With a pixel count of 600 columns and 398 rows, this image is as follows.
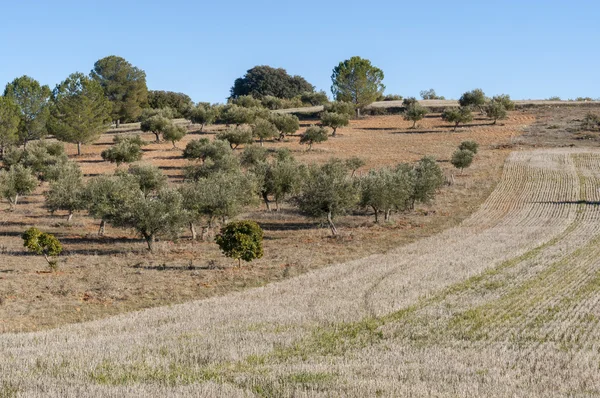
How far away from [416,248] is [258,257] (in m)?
13.3

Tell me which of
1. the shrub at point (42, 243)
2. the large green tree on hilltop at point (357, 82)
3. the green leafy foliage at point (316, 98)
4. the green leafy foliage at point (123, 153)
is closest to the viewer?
the shrub at point (42, 243)

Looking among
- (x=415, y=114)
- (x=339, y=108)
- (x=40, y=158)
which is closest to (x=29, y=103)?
(x=40, y=158)

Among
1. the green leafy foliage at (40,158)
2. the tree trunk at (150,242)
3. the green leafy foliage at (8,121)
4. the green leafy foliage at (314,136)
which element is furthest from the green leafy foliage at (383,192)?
the green leafy foliage at (8,121)

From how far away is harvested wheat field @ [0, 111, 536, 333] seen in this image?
33.1 meters

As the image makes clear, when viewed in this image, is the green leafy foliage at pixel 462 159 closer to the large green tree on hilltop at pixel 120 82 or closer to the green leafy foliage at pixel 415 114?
the green leafy foliage at pixel 415 114

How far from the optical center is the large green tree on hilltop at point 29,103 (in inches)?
4235

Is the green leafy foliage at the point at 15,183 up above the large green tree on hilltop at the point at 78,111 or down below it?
below

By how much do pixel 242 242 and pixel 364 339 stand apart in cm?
1968

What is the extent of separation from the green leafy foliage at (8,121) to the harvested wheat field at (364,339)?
79.8m

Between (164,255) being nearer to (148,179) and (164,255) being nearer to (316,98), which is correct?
(148,179)

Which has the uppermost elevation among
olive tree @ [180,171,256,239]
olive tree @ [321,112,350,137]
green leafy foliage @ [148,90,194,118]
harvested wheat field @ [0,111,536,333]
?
green leafy foliage @ [148,90,194,118]

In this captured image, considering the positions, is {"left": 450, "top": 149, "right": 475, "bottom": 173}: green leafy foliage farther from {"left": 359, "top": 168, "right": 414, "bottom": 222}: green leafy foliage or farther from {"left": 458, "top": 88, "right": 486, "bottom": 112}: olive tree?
{"left": 458, "top": 88, "right": 486, "bottom": 112}: olive tree

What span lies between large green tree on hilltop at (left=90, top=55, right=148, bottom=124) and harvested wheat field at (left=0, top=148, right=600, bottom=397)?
105646 mm

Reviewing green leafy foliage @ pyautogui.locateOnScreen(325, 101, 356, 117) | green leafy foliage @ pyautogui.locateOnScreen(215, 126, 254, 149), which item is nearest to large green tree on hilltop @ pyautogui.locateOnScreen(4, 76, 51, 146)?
green leafy foliage @ pyautogui.locateOnScreen(215, 126, 254, 149)
